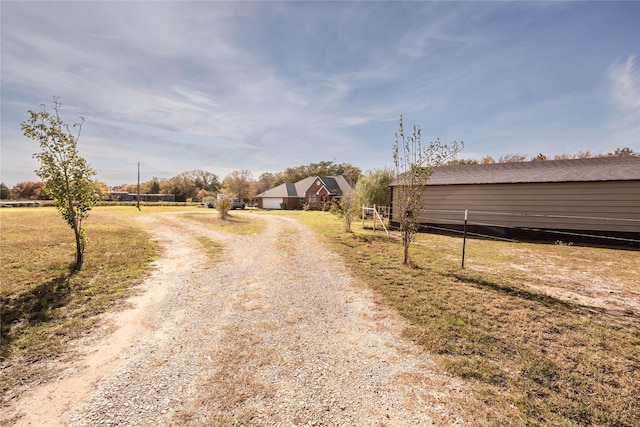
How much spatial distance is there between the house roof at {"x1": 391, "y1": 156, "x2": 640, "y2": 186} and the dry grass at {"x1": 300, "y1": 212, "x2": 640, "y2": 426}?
6403 mm

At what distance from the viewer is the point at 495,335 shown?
15.4 feet

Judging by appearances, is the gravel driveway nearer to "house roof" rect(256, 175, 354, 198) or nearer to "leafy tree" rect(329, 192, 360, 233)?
"leafy tree" rect(329, 192, 360, 233)

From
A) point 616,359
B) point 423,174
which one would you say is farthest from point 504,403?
point 423,174

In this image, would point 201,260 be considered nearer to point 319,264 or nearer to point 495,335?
point 319,264

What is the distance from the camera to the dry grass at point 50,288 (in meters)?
4.26

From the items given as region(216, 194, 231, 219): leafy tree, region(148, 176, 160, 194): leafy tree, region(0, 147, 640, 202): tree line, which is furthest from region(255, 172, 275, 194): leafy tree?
region(216, 194, 231, 219): leafy tree

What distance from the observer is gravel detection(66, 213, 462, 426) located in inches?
120

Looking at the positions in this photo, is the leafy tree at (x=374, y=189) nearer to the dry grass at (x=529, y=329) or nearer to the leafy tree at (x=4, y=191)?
the dry grass at (x=529, y=329)

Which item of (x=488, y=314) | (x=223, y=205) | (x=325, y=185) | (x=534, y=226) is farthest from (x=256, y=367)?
(x=325, y=185)

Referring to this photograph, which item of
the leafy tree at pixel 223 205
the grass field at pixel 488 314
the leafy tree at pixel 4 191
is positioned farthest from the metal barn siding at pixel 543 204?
the leafy tree at pixel 4 191

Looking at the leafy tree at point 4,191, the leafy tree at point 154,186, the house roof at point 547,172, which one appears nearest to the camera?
the house roof at point 547,172

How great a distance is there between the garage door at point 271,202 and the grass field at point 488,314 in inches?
1471

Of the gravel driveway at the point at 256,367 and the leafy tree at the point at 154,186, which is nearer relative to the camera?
the gravel driveway at the point at 256,367

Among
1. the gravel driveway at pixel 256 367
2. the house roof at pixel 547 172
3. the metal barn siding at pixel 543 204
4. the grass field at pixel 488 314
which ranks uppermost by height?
the house roof at pixel 547 172
